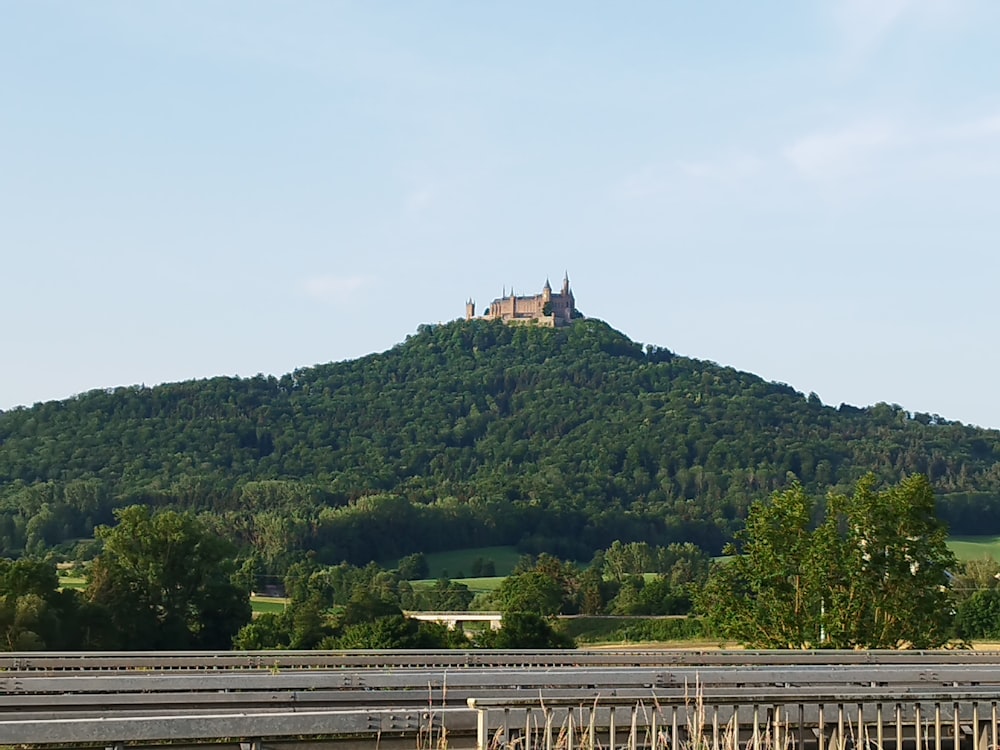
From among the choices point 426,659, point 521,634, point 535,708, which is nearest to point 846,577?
point 426,659

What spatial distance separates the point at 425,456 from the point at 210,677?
512ft

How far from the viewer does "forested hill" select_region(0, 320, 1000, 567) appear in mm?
127938

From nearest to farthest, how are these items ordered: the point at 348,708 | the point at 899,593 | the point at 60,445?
the point at 348,708 → the point at 899,593 → the point at 60,445

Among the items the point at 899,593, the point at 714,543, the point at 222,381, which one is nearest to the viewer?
the point at 899,593

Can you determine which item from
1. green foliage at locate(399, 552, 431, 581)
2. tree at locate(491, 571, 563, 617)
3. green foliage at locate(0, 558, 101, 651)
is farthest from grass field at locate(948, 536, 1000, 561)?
green foliage at locate(0, 558, 101, 651)

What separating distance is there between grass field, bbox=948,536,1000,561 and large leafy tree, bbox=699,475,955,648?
80273 mm

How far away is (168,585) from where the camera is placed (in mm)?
49125

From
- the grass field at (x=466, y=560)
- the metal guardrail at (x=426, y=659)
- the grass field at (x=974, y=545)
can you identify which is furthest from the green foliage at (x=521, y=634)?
the grass field at (x=974, y=545)

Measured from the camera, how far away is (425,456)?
561ft

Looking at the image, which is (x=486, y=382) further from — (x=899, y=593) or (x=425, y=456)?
(x=899, y=593)

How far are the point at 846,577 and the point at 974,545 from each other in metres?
99.0

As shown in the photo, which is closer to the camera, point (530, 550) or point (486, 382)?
point (530, 550)

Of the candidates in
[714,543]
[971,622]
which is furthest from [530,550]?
[971,622]

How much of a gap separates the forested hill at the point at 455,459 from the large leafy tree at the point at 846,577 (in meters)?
81.2
